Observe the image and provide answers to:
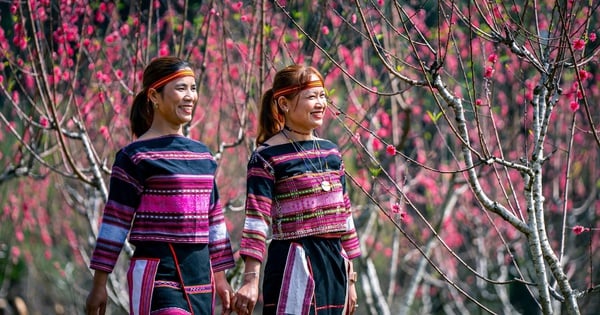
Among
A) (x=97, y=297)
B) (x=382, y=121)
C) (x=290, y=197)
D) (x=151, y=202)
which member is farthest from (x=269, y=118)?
(x=382, y=121)

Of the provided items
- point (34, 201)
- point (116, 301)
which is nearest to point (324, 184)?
point (116, 301)

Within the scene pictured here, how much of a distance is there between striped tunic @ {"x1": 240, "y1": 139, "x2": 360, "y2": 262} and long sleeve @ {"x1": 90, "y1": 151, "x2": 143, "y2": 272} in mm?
461

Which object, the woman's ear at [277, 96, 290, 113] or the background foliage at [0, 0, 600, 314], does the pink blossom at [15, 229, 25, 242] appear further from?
the woman's ear at [277, 96, 290, 113]

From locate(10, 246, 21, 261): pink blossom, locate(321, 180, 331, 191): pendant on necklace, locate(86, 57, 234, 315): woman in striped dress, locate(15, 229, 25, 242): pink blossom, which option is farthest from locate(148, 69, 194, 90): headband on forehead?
locate(10, 246, 21, 261): pink blossom

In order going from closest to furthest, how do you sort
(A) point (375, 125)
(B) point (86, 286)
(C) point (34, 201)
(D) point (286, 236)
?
(D) point (286, 236), (A) point (375, 125), (C) point (34, 201), (B) point (86, 286)

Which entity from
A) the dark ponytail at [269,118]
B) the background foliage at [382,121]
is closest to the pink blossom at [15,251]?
the background foliage at [382,121]

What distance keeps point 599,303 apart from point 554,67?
353 inches

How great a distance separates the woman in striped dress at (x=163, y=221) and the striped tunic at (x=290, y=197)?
0.59ft

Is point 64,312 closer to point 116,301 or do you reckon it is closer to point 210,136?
point 210,136

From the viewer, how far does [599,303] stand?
11.9 m

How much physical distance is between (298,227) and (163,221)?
55cm

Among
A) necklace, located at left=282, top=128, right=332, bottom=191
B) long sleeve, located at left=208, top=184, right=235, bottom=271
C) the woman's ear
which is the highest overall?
the woman's ear

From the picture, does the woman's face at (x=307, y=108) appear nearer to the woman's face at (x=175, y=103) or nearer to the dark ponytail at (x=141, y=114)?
the woman's face at (x=175, y=103)

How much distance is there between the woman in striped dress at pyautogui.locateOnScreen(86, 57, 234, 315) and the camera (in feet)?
12.4
